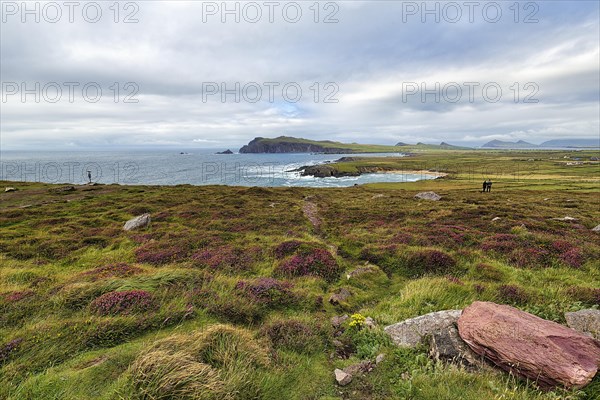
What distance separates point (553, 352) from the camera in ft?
19.9

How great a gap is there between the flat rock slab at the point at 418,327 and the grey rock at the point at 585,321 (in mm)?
3140

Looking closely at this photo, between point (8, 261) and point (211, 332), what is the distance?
16907 mm

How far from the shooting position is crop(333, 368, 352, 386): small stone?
640cm

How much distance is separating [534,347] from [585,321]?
3.36 m

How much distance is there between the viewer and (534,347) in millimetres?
6246

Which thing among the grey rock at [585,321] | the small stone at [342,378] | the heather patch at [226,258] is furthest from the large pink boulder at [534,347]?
the heather patch at [226,258]

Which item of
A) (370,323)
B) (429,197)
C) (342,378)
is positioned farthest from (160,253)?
(429,197)

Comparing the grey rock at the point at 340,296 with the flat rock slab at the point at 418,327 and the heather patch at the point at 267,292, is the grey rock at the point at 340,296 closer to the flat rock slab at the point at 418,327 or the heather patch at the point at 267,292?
the heather patch at the point at 267,292

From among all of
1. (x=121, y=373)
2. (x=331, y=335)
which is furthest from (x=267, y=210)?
(x=121, y=373)

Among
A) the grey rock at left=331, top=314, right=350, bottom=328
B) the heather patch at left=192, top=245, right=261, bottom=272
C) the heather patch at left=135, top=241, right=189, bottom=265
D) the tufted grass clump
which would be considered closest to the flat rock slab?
the grey rock at left=331, top=314, right=350, bottom=328

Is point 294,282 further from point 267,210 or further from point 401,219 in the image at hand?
point 267,210

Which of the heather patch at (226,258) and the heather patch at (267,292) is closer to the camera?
the heather patch at (267,292)

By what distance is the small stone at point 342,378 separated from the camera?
6.40 m

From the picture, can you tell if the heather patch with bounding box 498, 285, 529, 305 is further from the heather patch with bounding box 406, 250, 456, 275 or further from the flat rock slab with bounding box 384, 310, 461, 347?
the heather patch with bounding box 406, 250, 456, 275
